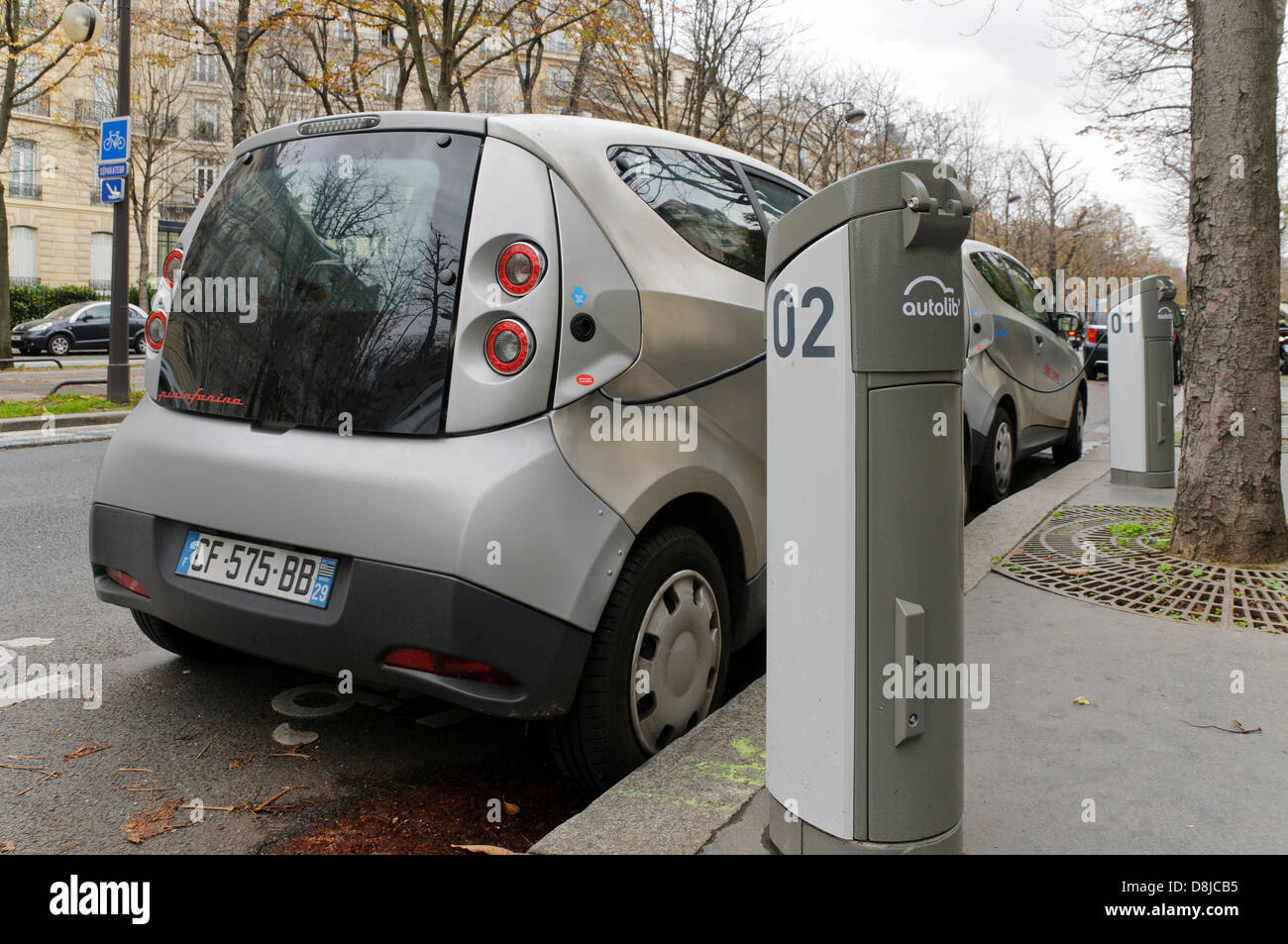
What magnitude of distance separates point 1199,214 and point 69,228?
46.5 m

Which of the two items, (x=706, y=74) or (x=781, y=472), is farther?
(x=706, y=74)

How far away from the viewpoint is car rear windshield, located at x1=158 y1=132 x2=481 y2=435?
8.63ft

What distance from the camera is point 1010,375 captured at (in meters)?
7.18

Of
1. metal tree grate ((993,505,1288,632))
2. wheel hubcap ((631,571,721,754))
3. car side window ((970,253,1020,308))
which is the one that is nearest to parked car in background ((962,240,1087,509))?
car side window ((970,253,1020,308))

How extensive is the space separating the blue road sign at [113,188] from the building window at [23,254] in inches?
1309

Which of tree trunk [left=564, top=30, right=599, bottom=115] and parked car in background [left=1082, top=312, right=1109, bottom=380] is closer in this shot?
tree trunk [left=564, top=30, right=599, bottom=115]

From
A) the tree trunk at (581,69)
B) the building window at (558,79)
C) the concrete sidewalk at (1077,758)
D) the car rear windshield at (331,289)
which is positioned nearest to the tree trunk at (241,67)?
the tree trunk at (581,69)

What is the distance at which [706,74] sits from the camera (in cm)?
2406

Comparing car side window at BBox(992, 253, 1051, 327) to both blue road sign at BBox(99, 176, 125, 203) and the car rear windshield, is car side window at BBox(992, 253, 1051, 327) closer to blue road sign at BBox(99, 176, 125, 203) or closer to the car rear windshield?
the car rear windshield

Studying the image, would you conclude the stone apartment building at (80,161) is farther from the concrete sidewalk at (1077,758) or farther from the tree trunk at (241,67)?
the concrete sidewalk at (1077,758)

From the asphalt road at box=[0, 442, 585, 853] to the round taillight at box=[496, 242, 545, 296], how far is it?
1.14m
